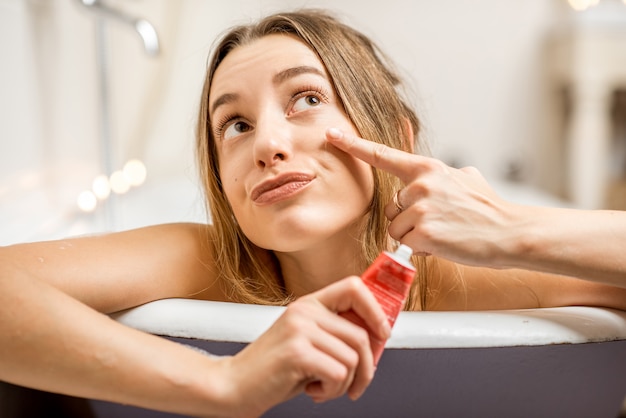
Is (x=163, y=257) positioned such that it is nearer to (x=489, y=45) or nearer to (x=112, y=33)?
(x=112, y=33)

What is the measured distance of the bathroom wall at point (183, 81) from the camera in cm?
160

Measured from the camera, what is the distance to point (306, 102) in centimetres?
90

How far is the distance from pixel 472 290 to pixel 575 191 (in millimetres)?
1919

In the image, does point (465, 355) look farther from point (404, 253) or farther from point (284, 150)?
point (284, 150)

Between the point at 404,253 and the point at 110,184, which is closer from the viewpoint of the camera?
the point at 404,253

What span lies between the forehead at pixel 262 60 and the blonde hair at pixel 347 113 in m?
0.02

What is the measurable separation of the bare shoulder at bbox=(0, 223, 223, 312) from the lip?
0.16 meters

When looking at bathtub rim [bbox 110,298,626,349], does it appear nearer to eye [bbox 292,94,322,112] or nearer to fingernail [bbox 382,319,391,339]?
fingernail [bbox 382,319,391,339]

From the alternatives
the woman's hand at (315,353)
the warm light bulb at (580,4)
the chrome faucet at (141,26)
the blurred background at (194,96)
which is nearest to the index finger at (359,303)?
the woman's hand at (315,353)

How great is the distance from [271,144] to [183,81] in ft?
5.90

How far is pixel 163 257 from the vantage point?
2.92 ft

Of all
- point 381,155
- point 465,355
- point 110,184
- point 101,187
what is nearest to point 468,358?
point 465,355

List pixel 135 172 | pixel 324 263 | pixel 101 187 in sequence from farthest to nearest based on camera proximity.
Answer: pixel 135 172 → pixel 101 187 → pixel 324 263

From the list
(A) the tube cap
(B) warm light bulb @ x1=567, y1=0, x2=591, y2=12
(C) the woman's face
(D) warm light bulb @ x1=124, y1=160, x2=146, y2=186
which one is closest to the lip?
(C) the woman's face
